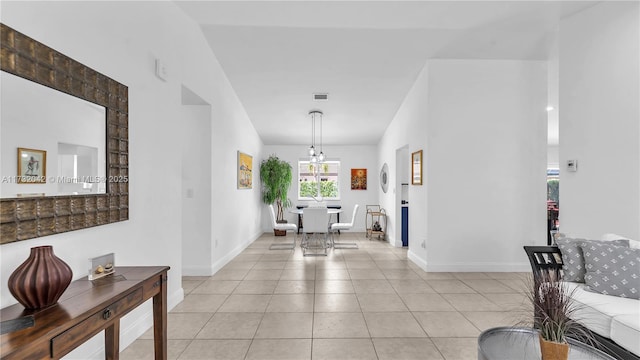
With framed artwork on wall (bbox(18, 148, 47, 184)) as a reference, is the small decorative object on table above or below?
below

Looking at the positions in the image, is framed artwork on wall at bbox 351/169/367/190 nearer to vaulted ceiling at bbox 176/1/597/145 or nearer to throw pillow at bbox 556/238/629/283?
vaulted ceiling at bbox 176/1/597/145

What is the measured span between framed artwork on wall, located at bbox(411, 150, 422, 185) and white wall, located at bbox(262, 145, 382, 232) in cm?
327

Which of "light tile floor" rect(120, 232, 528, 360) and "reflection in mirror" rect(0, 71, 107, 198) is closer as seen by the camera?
"reflection in mirror" rect(0, 71, 107, 198)

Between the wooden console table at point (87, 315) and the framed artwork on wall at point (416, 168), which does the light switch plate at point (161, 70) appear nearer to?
the wooden console table at point (87, 315)

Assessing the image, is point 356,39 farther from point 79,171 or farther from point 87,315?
point 87,315

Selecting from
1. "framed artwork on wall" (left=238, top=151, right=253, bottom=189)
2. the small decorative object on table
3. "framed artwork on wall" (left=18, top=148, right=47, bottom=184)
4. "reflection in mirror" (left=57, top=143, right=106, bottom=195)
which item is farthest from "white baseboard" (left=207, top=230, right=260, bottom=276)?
"framed artwork on wall" (left=18, top=148, right=47, bottom=184)

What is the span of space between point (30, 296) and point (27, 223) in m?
0.38

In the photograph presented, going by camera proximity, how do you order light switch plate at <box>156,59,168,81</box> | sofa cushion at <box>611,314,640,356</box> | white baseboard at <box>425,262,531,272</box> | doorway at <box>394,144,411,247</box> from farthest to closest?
doorway at <box>394,144,411,247</box> < white baseboard at <box>425,262,531,272</box> < light switch plate at <box>156,59,168,81</box> < sofa cushion at <box>611,314,640,356</box>

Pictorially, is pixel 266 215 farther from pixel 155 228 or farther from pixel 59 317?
pixel 59 317

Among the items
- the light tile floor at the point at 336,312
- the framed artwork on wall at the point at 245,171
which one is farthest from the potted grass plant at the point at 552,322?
the framed artwork on wall at the point at 245,171

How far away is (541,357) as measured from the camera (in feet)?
4.46

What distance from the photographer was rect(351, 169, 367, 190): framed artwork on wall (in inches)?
324

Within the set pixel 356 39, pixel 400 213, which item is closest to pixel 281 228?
pixel 400 213

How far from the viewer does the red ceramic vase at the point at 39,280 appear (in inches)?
52.1
